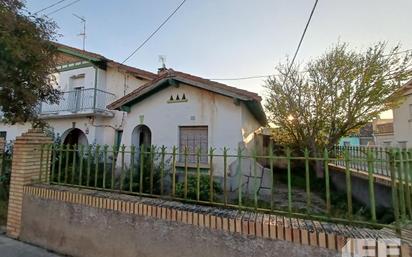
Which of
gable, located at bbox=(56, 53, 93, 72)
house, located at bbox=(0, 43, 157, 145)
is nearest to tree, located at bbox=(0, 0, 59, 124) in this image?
house, located at bbox=(0, 43, 157, 145)

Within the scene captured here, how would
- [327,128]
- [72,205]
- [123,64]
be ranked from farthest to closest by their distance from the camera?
[123,64] < [327,128] < [72,205]

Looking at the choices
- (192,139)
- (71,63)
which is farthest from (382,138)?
(71,63)

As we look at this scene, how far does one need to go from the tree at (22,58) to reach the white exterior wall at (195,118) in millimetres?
4185

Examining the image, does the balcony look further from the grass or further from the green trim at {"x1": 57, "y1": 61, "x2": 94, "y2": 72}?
the grass

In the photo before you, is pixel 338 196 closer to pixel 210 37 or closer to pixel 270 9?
pixel 270 9

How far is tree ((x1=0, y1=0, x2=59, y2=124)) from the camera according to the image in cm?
573

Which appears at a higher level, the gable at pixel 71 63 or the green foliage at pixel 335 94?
the gable at pixel 71 63

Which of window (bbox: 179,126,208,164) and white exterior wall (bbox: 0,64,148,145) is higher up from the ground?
white exterior wall (bbox: 0,64,148,145)

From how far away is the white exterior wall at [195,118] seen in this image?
9.85m

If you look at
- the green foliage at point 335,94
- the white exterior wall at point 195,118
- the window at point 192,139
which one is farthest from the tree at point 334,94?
the window at point 192,139

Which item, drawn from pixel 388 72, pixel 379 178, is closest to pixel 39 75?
pixel 379 178

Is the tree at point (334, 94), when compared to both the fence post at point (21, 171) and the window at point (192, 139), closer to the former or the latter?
the window at point (192, 139)

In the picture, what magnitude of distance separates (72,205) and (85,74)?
512 inches

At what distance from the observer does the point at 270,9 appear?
315 inches
